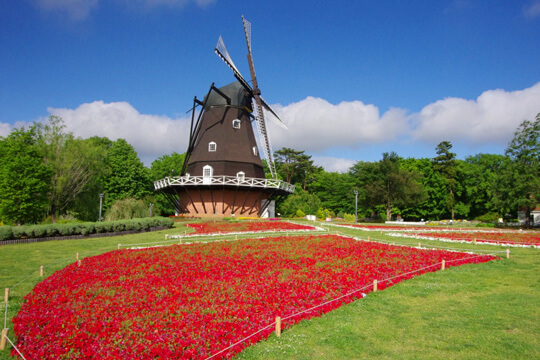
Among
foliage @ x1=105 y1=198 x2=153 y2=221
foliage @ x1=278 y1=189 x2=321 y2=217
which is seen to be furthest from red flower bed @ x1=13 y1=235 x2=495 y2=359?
foliage @ x1=278 y1=189 x2=321 y2=217

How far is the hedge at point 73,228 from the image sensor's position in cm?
1985

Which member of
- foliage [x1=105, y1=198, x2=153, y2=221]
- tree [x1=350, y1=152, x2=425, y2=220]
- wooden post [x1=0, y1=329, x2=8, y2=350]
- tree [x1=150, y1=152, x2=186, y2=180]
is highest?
tree [x1=150, y1=152, x2=186, y2=180]

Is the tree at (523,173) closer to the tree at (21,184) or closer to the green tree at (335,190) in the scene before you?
the green tree at (335,190)

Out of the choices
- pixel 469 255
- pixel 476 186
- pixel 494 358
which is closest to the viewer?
pixel 494 358

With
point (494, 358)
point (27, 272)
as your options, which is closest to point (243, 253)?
point (27, 272)

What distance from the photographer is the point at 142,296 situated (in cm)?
840

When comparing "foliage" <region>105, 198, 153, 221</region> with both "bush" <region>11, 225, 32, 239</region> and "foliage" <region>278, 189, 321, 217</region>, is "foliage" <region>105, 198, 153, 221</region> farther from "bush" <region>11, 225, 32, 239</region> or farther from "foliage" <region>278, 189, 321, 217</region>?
"foliage" <region>278, 189, 321, 217</region>

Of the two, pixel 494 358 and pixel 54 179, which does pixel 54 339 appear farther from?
pixel 54 179

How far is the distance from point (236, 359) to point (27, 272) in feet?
33.7

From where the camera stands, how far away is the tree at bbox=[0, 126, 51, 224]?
2533cm

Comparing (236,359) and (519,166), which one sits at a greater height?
(519,166)

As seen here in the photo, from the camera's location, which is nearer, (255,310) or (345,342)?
(345,342)

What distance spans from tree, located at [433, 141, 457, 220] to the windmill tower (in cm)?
3165

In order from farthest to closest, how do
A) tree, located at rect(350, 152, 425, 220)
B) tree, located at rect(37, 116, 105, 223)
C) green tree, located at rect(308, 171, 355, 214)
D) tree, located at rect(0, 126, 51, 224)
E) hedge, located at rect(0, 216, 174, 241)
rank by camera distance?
green tree, located at rect(308, 171, 355, 214)
tree, located at rect(350, 152, 425, 220)
tree, located at rect(37, 116, 105, 223)
tree, located at rect(0, 126, 51, 224)
hedge, located at rect(0, 216, 174, 241)
